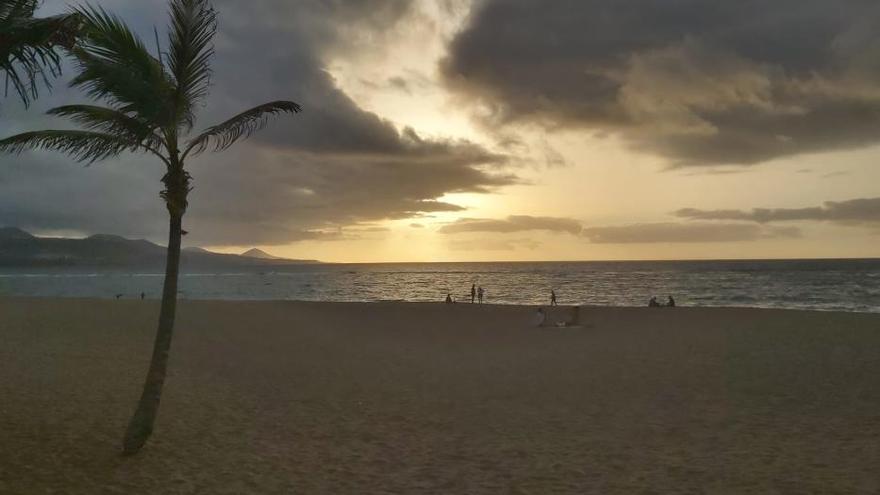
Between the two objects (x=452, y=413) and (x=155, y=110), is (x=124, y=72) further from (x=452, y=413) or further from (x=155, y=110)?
(x=452, y=413)

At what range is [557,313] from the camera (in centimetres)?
3659

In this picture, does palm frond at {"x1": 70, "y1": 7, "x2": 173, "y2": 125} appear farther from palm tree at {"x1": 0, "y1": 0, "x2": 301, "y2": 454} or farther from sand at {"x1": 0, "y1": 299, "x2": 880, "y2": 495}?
sand at {"x1": 0, "y1": 299, "x2": 880, "y2": 495}

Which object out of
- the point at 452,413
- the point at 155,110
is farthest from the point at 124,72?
the point at 452,413

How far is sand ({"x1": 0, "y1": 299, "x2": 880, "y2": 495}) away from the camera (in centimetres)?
828

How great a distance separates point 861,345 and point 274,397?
19.9 m

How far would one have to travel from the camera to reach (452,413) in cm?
1236

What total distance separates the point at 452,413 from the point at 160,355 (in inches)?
240

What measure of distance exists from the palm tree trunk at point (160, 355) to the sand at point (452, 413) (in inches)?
14.8

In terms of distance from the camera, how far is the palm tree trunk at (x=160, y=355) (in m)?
8.12

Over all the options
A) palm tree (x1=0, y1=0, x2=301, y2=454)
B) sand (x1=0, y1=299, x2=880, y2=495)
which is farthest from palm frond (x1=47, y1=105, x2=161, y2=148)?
sand (x1=0, y1=299, x2=880, y2=495)

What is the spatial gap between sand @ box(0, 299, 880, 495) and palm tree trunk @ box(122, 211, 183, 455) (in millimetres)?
376

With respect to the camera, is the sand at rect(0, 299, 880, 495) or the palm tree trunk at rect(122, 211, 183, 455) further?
the sand at rect(0, 299, 880, 495)

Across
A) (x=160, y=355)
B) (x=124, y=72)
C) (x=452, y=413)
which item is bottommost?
(x=452, y=413)

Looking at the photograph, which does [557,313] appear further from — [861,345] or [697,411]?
[697,411]
